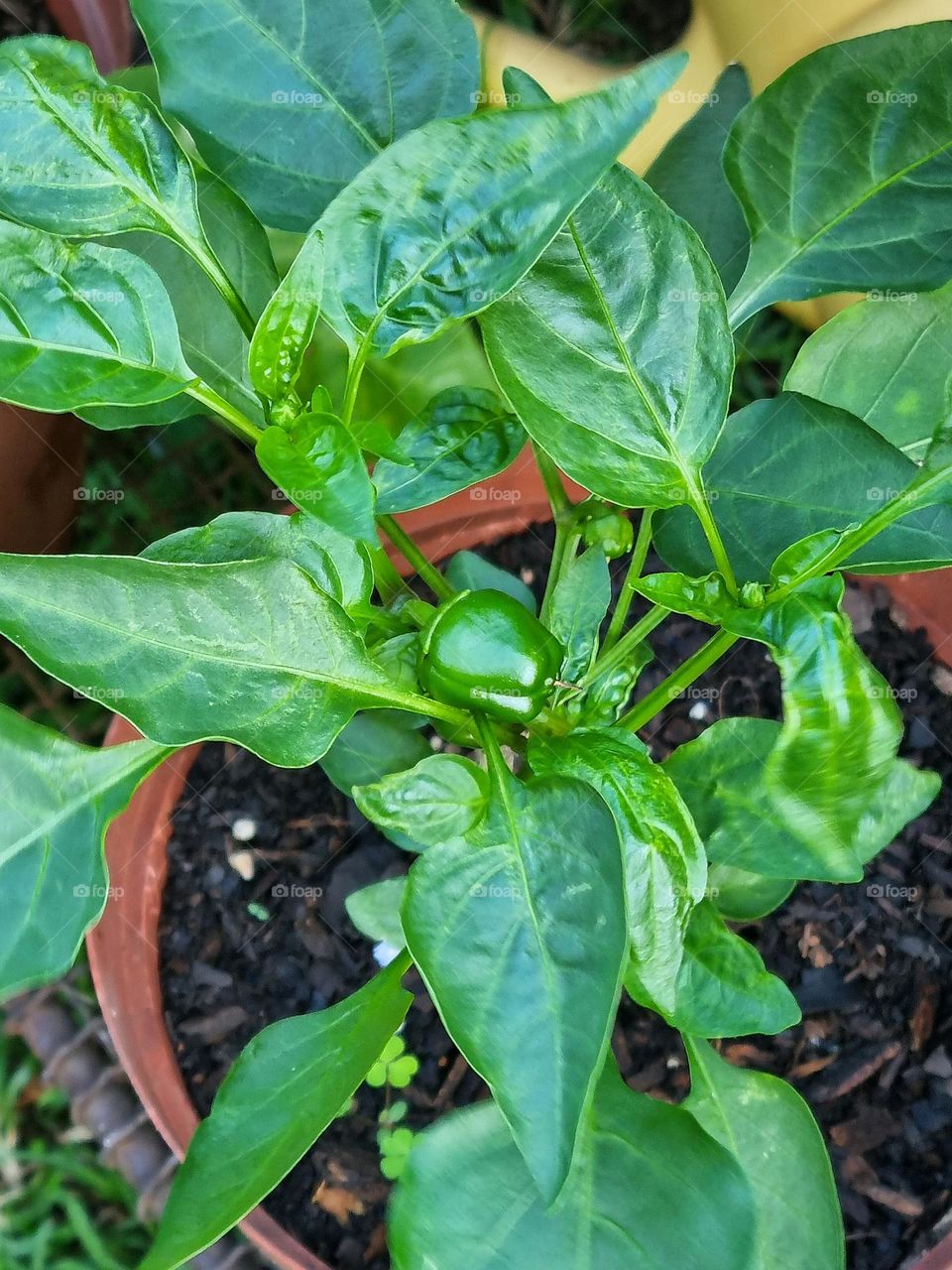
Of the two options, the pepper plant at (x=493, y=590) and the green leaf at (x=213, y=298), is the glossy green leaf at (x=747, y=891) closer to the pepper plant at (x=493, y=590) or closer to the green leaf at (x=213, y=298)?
the pepper plant at (x=493, y=590)

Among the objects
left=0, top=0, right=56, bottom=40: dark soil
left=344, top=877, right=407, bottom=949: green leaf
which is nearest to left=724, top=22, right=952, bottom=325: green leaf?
left=344, top=877, right=407, bottom=949: green leaf

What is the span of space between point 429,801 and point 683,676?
0.44 feet

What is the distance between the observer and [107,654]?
14.5 inches

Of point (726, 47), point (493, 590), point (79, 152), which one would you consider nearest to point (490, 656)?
point (493, 590)

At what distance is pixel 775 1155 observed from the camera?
1.86ft

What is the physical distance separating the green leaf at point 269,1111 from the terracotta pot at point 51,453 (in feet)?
1.60

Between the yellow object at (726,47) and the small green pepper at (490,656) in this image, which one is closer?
the small green pepper at (490,656)

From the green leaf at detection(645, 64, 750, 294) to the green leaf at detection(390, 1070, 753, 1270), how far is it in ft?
1.46

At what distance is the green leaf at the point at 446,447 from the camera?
490 mm

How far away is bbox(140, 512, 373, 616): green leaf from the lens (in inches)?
17.4

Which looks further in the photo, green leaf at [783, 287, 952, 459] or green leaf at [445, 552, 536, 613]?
green leaf at [445, 552, 536, 613]
